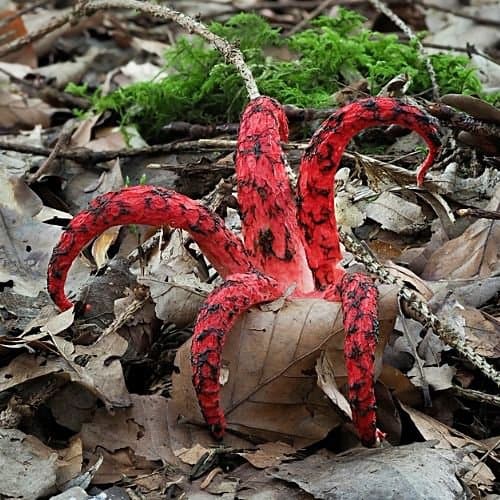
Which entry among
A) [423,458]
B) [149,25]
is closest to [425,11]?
[149,25]

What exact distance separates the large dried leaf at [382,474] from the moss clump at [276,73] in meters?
2.54

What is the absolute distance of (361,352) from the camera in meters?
2.66

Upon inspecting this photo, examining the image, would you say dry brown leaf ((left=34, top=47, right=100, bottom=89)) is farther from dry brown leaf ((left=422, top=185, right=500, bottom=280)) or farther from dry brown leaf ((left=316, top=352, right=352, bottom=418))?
dry brown leaf ((left=316, top=352, right=352, bottom=418))

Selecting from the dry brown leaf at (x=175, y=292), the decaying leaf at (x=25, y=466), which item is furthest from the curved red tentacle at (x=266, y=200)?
the decaying leaf at (x=25, y=466)

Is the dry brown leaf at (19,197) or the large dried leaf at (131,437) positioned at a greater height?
the dry brown leaf at (19,197)

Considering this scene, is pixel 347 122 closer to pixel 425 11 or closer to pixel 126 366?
pixel 126 366

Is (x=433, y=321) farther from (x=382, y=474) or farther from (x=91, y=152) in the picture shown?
(x=91, y=152)

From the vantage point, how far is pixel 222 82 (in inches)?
200

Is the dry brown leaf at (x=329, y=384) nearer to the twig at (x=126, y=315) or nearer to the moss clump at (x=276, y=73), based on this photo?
the twig at (x=126, y=315)

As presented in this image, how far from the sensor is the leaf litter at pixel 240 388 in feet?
9.18

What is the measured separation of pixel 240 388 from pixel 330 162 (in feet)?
2.94

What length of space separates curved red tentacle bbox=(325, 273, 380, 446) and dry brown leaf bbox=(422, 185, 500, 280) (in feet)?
3.51

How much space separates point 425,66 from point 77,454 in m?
3.26

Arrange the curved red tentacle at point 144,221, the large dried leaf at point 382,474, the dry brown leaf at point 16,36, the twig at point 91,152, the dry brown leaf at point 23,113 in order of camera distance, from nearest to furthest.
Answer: the large dried leaf at point 382,474 < the curved red tentacle at point 144,221 < the twig at point 91,152 < the dry brown leaf at point 23,113 < the dry brown leaf at point 16,36
